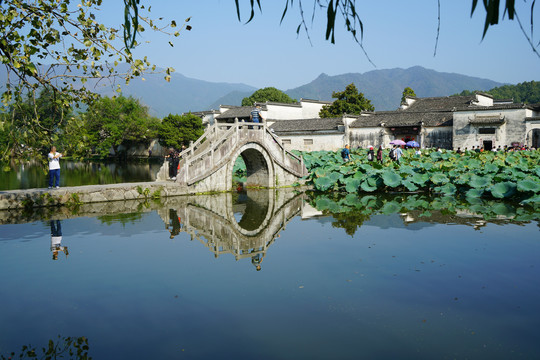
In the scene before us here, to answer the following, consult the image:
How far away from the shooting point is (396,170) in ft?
59.1

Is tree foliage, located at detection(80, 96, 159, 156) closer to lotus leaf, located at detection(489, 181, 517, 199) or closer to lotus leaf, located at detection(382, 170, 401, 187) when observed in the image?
lotus leaf, located at detection(382, 170, 401, 187)

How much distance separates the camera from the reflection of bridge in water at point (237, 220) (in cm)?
982

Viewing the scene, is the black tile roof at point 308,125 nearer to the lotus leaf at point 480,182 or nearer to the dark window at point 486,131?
the dark window at point 486,131

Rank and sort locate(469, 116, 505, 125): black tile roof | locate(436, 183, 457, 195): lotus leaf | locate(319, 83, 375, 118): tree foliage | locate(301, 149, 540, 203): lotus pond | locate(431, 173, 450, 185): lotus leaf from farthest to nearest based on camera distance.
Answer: locate(319, 83, 375, 118): tree foliage → locate(469, 116, 505, 125): black tile roof → locate(431, 173, 450, 185): lotus leaf → locate(436, 183, 457, 195): lotus leaf → locate(301, 149, 540, 203): lotus pond

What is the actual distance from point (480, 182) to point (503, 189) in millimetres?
1115

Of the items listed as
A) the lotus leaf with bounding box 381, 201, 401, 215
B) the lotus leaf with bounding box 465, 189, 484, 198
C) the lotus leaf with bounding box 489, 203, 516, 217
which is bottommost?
the lotus leaf with bounding box 489, 203, 516, 217

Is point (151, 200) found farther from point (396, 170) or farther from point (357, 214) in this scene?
point (396, 170)

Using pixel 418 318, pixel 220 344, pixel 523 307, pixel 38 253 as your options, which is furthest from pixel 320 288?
pixel 38 253

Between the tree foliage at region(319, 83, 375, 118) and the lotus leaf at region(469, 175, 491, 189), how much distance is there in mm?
32739

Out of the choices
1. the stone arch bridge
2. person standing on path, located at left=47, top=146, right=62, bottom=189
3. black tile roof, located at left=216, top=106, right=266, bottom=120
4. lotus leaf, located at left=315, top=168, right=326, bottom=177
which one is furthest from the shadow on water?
black tile roof, located at left=216, top=106, right=266, bottom=120

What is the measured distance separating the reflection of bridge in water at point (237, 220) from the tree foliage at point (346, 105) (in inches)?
1265

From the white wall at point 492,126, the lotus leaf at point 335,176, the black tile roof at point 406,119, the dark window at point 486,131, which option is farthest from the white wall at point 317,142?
the lotus leaf at point 335,176

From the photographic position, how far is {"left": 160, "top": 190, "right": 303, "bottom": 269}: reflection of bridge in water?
32.2 ft

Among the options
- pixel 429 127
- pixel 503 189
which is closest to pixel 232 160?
pixel 503 189
